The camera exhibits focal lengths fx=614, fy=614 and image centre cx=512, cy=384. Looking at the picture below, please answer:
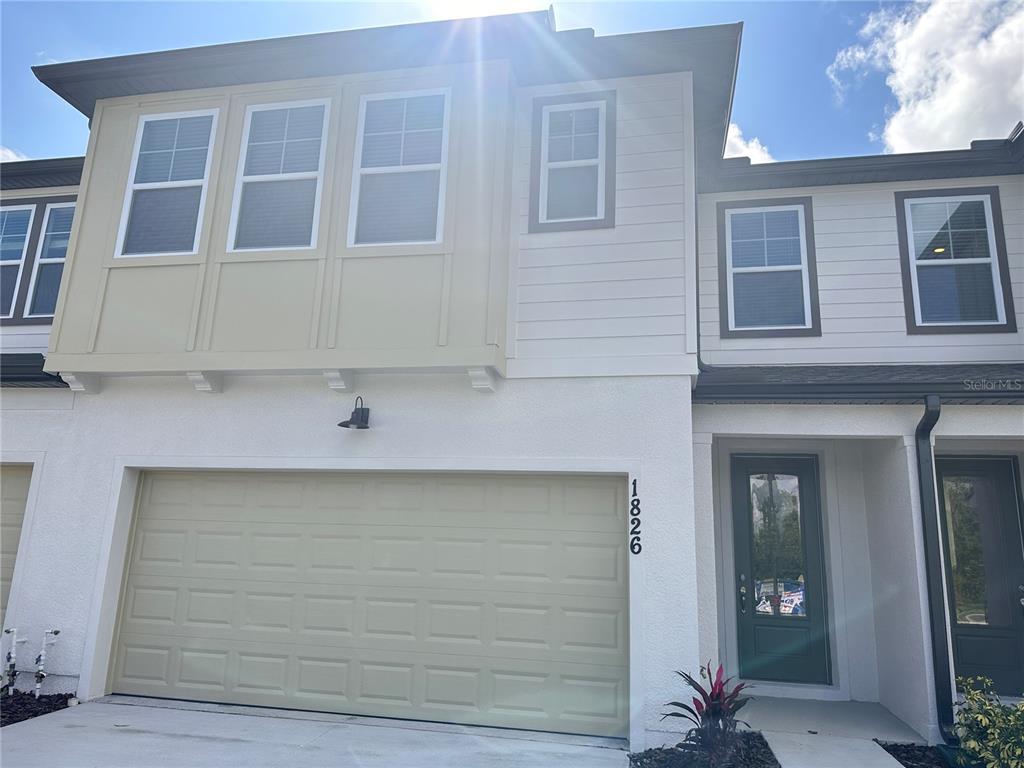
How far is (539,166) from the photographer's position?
6.08 metres

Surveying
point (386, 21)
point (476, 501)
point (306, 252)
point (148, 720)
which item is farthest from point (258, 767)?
point (386, 21)

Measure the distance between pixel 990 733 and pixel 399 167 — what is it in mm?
6720

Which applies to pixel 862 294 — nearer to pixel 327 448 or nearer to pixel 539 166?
pixel 539 166

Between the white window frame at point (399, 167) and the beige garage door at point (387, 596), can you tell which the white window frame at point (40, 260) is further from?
the white window frame at point (399, 167)

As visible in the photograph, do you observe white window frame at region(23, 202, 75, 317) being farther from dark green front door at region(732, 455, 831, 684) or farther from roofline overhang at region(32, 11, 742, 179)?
dark green front door at region(732, 455, 831, 684)

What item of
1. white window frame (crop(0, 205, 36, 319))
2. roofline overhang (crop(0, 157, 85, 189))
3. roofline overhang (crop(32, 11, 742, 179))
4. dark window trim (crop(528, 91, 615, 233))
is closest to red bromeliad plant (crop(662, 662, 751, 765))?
dark window trim (crop(528, 91, 615, 233))

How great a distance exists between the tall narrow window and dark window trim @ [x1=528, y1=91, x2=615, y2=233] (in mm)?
3410

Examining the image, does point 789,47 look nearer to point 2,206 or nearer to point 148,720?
point 148,720

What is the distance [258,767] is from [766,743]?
3966 millimetres

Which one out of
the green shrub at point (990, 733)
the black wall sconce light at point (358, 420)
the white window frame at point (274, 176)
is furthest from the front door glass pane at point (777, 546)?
the white window frame at point (274, 176)

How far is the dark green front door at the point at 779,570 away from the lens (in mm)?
6602

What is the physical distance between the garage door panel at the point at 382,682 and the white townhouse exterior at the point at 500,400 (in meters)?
0.03

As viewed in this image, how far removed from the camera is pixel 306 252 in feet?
19.6

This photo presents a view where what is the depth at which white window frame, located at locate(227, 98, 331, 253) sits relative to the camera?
20.0ft
